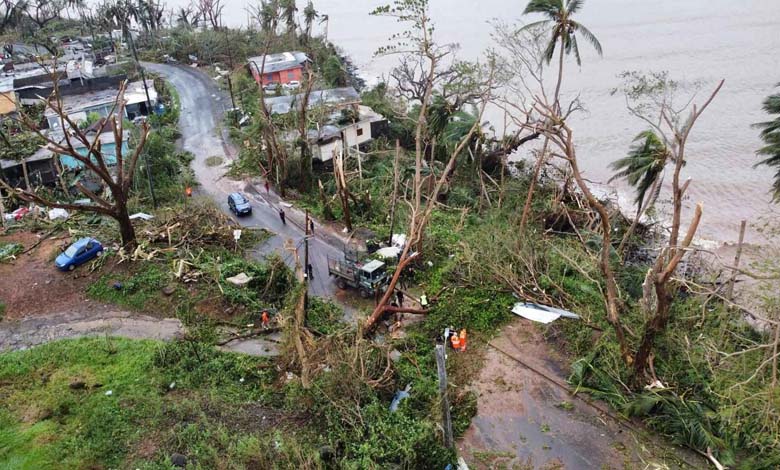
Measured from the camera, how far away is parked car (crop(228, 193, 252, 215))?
2509 cm

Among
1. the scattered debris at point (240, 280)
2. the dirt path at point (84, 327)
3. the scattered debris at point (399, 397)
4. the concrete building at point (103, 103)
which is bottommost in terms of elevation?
the scattered debris at point (399, 397)

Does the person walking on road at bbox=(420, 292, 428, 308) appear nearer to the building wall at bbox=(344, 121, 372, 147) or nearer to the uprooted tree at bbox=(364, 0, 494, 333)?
the uprooted tree at bbox=(364, 0, 494, 333)

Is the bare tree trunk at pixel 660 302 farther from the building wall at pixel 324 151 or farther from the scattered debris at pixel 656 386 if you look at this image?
the building wall at pixel 324 151

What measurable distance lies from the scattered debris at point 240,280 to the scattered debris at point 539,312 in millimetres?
8259

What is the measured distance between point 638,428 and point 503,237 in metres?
7.49

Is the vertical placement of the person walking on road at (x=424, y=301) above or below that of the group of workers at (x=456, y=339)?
above

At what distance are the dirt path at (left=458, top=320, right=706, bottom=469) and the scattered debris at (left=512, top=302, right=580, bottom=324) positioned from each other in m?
1.21

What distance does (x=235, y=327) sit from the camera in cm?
1684

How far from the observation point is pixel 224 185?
2928 cm

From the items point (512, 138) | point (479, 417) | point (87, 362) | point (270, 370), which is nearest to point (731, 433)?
point (479, 417)

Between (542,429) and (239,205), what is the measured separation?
16630 mm

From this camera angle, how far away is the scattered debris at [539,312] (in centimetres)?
1648

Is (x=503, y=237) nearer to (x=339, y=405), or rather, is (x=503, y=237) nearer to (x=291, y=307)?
(x=291, y=307)

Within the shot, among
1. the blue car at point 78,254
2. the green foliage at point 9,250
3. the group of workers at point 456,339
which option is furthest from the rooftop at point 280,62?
the group of workers at point 456,339
